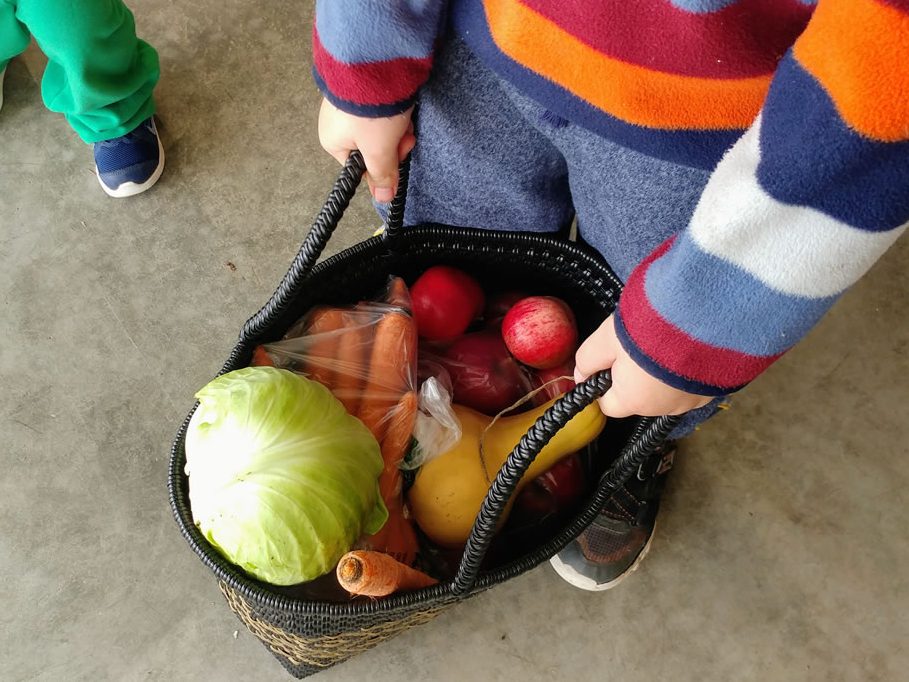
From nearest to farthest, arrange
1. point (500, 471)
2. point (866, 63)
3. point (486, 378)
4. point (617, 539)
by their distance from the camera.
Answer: point (866, 63) → point (500, 471) → point (486, 378) → point (617, 539)

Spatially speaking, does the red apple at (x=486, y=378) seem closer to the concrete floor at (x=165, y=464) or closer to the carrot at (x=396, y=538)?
the carrot at (x=396, y=538)

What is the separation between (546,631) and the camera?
1039 mm

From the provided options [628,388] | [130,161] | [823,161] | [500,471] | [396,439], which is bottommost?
[130,161]

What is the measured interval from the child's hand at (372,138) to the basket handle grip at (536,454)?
278 mm

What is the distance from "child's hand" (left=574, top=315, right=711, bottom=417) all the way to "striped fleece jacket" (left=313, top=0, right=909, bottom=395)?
0.06 ft

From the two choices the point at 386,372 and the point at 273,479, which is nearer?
the point at 273,479

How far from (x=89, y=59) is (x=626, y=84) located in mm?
848

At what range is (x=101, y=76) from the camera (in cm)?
111

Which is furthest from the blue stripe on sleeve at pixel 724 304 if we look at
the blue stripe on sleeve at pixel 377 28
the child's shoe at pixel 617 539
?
the child's shoe at pixel 617 539

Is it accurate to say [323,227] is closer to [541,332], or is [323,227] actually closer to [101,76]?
[541,332]

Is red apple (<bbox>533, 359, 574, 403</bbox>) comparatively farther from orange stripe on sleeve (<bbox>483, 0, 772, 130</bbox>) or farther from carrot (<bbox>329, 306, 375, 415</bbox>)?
orange stripe on sleeve (<bbox>483, 0, 772, 130</bbox>)

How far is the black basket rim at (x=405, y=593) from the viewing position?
26.5 inches

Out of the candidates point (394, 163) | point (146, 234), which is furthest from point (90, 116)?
point (394, 163)

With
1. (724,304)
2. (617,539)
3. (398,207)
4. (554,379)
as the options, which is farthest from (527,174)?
(617,539)
